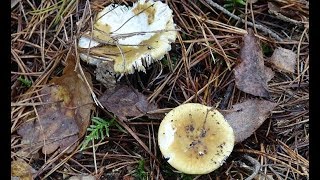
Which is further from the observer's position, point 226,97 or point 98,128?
Answer: point 226,97

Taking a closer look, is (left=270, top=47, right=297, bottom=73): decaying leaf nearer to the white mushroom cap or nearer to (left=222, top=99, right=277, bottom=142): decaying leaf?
(left=222, top=99, right=277, bottom=142): decaying leaf

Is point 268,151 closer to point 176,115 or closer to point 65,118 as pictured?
point 176,115

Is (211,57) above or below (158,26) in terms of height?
below

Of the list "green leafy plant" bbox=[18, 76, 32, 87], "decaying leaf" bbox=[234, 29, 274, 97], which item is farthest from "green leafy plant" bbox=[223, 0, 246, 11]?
"green leafy plant" bbox=[18, 76, 32, 87]

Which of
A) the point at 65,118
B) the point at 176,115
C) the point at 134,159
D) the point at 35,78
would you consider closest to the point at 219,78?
the point at 176,115

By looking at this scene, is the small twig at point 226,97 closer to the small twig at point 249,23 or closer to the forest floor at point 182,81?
the forest floor at point 182,81

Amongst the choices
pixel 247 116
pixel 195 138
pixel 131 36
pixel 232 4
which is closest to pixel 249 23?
pixel 232 4

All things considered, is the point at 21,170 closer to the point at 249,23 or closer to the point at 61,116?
the point at 61,116
